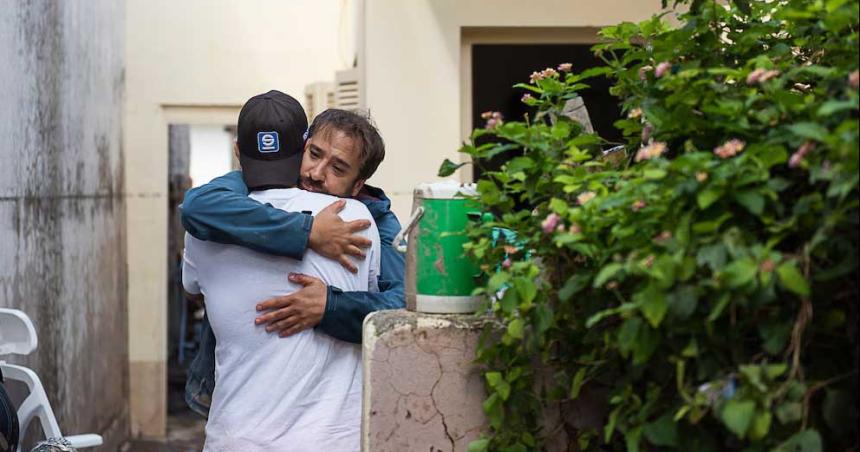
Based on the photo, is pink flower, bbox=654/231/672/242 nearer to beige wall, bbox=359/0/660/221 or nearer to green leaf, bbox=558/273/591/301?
green leaf, bbox=558/273/591/301

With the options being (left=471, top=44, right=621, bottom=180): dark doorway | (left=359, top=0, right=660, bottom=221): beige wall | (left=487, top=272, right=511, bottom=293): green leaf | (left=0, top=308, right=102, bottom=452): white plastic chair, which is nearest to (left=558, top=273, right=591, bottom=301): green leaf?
(left=487, top=272, right=511, bottom=293): green leaf

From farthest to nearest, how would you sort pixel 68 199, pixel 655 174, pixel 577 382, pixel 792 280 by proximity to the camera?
1. pixel 68 199
2. pixel 577 382
3. pixel 655 174
4. pixel 792 280

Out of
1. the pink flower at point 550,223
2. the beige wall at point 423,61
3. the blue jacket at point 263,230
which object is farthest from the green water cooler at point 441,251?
the beige wall at point 423,61

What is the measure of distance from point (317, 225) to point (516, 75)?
194 inches

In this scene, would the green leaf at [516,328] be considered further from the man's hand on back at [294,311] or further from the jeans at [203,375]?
the jeans at [203,375]

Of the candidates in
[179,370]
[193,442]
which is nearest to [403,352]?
[193,442]

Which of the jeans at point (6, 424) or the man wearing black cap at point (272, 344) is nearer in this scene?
the man wearing black cap at point (272, 344)

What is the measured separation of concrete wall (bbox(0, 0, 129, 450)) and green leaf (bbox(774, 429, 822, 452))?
4.69 metres

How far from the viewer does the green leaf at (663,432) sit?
217 centimetres

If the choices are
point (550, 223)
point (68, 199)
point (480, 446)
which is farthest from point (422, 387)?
point (68, 199)

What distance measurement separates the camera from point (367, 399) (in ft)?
9.17

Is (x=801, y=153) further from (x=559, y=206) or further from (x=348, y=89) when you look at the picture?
(x=348, y=89)

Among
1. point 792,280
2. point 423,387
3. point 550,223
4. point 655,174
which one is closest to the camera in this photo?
point 792,280

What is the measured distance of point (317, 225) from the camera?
3.21 metres
